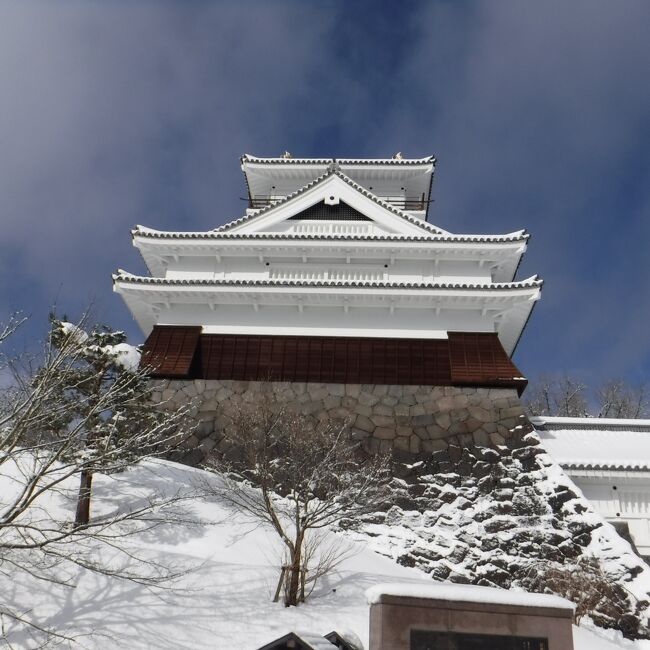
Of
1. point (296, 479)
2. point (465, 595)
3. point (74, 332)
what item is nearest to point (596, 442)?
point (296, 479)

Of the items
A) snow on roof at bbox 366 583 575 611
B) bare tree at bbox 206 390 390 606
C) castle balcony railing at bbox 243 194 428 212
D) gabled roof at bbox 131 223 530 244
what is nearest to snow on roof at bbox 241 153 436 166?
castle balcony railing at bbox 243 194 428 212

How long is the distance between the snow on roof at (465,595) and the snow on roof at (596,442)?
335 inches

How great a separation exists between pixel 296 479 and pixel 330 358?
6.18m

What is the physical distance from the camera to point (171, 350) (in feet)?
55.0

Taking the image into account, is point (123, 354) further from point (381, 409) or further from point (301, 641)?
point (301, 641)

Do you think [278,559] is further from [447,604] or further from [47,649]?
[447,604]

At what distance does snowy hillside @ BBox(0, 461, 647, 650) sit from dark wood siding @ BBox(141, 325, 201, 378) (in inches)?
186

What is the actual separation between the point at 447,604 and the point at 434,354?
10391mm

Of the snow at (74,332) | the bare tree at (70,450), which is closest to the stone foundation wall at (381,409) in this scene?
the bare tree at (70,450)

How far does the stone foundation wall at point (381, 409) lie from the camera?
49.4 ft

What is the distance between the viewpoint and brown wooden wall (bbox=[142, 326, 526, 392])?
1609 cm

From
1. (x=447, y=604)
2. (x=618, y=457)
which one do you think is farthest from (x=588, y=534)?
(x=447, y=604)

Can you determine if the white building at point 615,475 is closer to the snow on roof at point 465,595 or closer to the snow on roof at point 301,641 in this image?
the snow on roof at point 465,595

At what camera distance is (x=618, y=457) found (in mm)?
14922
